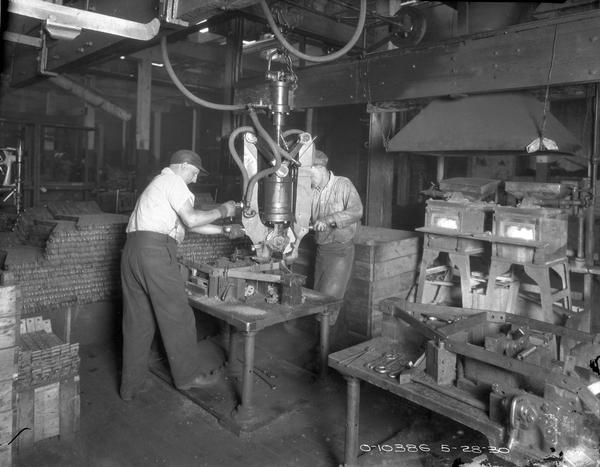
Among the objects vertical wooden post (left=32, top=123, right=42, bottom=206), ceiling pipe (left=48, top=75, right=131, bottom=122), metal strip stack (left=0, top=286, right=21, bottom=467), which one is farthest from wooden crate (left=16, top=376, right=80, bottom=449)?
ceiling pipe (left=48, top=75, right=131, bottom=122)

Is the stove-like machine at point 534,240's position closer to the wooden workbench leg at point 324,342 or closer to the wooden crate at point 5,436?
the wooden workbench leg at point 324,342

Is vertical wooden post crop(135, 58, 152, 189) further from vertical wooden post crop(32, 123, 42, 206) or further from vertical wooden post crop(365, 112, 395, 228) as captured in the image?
vertical wooden post crop(365, 112, 395, 228)

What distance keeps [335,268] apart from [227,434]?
174 cm

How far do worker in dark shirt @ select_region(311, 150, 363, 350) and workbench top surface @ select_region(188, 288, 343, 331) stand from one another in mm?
771

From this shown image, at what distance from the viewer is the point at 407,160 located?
718cm

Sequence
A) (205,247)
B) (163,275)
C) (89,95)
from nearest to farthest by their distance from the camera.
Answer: (163,275), (205,247), (89,95)

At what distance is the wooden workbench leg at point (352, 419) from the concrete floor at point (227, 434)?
A: 213 mm

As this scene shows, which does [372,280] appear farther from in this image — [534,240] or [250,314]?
[250,314]

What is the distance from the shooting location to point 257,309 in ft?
10.6

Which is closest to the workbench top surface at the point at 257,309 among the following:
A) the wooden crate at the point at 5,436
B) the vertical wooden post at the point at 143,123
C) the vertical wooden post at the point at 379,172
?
the wooden crate at the point at 5,436

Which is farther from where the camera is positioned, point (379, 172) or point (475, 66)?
point (379, 172)

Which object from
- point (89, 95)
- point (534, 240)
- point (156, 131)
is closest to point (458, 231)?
point (534, 240)

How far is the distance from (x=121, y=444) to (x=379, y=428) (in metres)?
1.56

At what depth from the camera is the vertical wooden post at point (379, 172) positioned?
16.0ft
